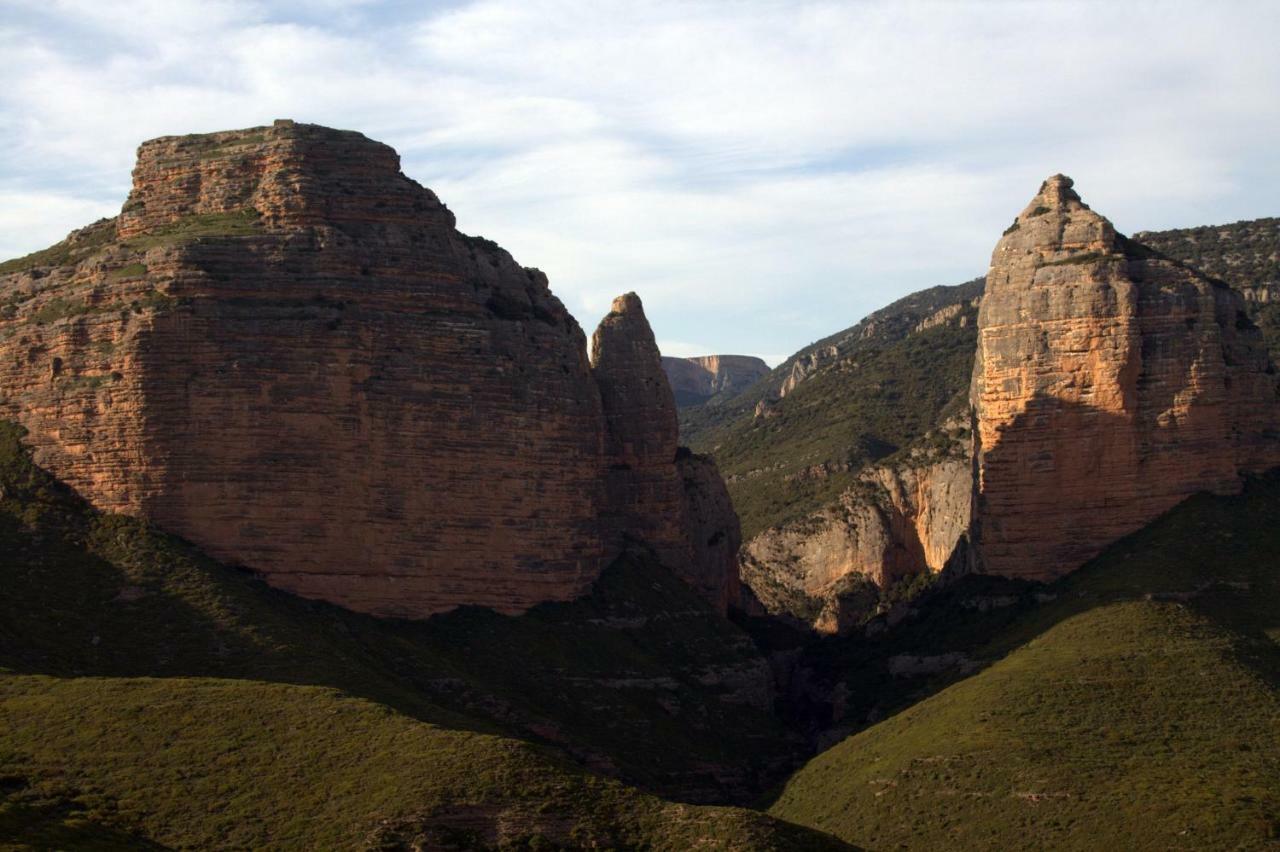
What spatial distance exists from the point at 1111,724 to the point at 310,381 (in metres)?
30.5

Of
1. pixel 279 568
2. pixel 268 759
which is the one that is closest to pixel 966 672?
pixel 279 568

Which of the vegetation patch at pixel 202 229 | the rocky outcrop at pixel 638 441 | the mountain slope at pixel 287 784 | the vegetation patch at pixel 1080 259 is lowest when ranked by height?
the mountain slope at pixel 287 784

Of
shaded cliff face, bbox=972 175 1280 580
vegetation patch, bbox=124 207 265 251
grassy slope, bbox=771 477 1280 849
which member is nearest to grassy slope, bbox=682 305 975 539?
shaded cliff face, bbox=972 175 1280 580

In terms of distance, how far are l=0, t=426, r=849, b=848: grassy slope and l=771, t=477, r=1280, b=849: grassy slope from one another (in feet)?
29.7

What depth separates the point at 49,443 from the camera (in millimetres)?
75750

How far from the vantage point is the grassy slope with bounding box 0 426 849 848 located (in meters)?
54.8

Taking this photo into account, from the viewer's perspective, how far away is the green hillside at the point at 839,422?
113688mm

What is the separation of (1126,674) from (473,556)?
2423 centimetres

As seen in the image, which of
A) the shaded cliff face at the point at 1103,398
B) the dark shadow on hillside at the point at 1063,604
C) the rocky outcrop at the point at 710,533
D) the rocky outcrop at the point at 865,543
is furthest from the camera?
the rocky outcrop at the point at 865,543

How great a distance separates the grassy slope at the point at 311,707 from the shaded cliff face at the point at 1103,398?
13.6 m

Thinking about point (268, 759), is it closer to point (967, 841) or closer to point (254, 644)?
point (254, 644)

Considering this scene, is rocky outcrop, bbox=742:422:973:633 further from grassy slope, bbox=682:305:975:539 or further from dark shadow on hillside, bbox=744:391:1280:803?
dark shadow on hillside, bbox=744:391:1280:803

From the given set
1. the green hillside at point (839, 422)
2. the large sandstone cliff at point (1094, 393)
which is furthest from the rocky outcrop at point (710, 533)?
the large sandstone cliff at point (1094, 393)

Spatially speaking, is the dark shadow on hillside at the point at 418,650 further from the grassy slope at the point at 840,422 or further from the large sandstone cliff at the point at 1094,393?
the grassy slope at the point at 840,422
